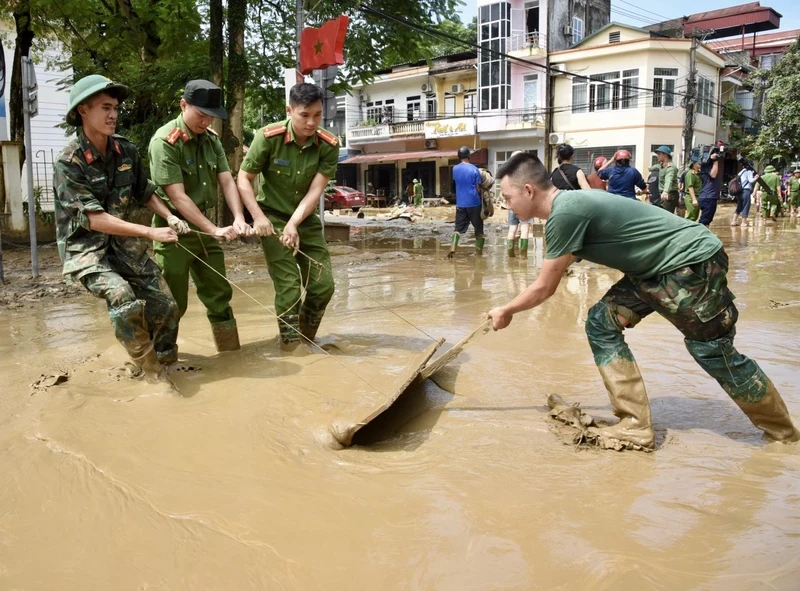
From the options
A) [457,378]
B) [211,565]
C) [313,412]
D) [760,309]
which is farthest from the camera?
[760,309]

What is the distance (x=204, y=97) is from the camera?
4.15m

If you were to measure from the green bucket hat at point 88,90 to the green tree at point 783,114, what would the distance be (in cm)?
2881

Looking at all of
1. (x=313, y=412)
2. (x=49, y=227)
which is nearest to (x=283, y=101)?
(x=49, y=227)

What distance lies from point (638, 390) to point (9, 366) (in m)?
3.99

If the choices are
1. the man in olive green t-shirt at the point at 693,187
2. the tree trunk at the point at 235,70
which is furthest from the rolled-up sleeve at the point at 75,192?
the man in olive green t-shirt at the point at 693,187

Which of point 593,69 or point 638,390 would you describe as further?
point 593,69

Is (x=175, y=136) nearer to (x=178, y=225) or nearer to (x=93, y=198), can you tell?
(x=178, y=225)

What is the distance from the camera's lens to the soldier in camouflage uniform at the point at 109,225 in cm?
370

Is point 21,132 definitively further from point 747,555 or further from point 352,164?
point 352,164

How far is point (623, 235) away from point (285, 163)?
2.50 meters

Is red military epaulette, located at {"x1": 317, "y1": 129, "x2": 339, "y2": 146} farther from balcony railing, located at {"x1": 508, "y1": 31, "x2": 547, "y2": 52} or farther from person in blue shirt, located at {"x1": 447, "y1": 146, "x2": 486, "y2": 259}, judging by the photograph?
balcony railing, located at {"x1": 508, "y1": 31, "x2": 547, "y2": 52}

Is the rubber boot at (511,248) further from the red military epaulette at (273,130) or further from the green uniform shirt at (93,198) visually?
the green uniform shirt at (93,198)

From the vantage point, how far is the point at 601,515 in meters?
2.46

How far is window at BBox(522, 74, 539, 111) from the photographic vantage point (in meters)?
A: 31.5
